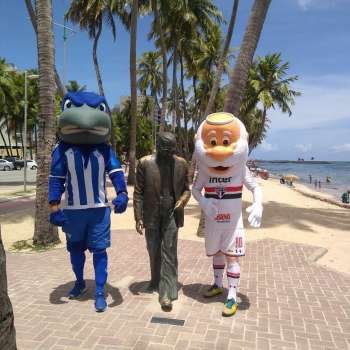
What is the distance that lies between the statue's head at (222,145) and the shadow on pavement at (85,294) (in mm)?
1842

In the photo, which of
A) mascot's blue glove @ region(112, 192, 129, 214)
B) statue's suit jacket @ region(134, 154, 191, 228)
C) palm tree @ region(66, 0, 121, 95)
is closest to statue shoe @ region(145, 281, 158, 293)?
statue's suit jacket @ region(134, 154, 191, 228)

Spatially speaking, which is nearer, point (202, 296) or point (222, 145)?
point (222, 145)

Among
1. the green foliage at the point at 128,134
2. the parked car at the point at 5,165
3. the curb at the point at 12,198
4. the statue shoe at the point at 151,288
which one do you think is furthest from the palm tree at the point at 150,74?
the statue shoe at the point at 151,288

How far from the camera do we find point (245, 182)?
418 centimetres

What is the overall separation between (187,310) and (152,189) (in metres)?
1.35

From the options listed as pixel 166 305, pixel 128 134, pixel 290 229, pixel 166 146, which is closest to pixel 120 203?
pixel 166 146

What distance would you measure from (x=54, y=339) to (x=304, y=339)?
7.44 ft

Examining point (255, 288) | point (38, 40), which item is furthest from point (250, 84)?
point (255, 288)

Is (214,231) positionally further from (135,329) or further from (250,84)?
(250,84)

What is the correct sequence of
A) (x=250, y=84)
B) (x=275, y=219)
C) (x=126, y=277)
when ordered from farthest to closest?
(x=250, y=84), (x=275, y=219), (x=126, y=277)

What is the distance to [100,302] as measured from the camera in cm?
397

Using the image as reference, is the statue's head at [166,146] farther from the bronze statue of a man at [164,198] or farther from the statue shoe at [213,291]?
the statue shoe at [213,291]

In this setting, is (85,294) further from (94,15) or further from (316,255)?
(94,15)

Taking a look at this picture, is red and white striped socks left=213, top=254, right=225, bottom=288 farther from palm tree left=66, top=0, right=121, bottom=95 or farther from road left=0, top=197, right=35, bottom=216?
palm tree left=66, top=0, right=121, bottom=95
